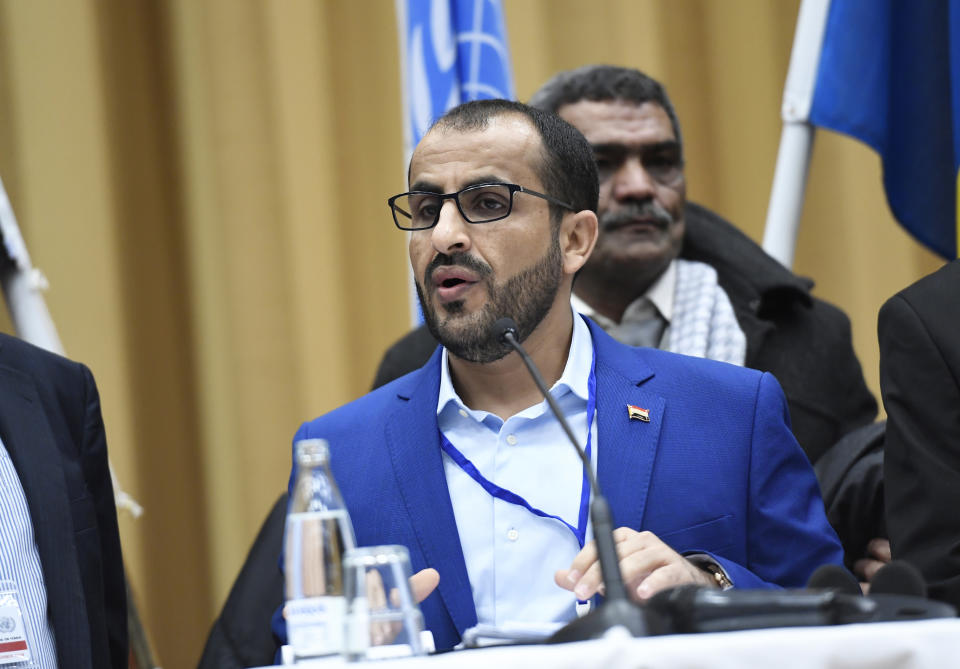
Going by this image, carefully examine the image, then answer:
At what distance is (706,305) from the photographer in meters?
2.49

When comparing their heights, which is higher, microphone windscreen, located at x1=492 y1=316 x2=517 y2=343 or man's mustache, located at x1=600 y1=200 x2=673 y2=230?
man's mustache, located at x1=600 y1=200 x2=673 y2=230

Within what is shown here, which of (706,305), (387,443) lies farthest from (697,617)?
(706,305)

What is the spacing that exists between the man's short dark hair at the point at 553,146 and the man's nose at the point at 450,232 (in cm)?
14

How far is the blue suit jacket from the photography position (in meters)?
1.65

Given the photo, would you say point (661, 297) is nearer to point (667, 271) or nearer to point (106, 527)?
Result: point (667, 271)

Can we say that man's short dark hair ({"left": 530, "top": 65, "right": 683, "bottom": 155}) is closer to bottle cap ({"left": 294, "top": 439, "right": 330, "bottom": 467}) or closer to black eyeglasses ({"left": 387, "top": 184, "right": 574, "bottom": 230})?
black eyeglasses ({"left": 387, "top": 184, "right": 574, "bottom": 230})

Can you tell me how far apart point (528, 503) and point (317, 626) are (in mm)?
636

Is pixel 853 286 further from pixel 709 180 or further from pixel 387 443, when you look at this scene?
pixel 387 443

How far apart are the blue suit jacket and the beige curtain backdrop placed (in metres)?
2.01

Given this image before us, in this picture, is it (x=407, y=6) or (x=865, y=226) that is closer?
(x=407, y=6)

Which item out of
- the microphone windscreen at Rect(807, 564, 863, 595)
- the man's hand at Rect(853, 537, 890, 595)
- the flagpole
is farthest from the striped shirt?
the flagpole

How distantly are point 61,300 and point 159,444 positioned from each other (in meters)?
0.54

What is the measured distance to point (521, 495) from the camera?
1687 millimetres

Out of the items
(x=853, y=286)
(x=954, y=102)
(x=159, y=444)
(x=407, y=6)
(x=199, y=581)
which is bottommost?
(x=199, y=581)
